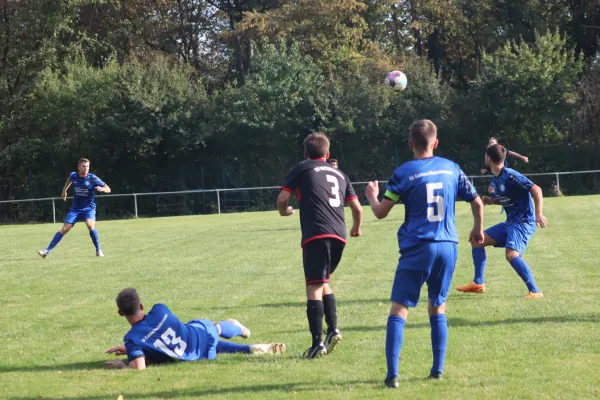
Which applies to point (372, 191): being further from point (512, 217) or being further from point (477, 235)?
point (512, 217)

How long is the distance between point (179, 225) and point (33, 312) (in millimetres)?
15760

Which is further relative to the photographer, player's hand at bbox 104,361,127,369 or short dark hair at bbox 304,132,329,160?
short dark hair at bbox 304,132,329,160

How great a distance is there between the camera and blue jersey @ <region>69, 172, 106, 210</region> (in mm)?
17047

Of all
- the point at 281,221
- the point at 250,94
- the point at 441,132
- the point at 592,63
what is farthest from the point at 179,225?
the point at 592,63

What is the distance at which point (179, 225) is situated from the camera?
2577cm

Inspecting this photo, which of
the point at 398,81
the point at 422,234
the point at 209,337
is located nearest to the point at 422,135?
the point at 422,234

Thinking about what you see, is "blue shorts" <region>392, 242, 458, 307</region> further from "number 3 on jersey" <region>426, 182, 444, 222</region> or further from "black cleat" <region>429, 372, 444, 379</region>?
"black cleat" <region>429, 372, 444, 379</region>

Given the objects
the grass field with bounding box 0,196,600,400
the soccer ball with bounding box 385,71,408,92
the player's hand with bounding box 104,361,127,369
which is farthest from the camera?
the soccer ball with bounding box 385,71,408,92

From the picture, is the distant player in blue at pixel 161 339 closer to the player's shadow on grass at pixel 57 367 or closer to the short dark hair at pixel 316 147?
the player's shadow on grass at pixel 57 367

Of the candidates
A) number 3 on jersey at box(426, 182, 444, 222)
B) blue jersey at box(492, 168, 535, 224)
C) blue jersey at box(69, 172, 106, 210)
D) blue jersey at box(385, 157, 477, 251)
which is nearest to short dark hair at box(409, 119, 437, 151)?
blue jersey at box(385, 157, 477, 251)

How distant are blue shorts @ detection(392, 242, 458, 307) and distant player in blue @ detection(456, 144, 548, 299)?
3.82m

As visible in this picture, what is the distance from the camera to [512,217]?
32.9 ft

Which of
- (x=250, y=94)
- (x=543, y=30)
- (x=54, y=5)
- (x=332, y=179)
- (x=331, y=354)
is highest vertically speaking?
(x=54, y=5)

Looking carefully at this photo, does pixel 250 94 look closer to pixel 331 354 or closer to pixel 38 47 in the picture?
pixel 38 47
